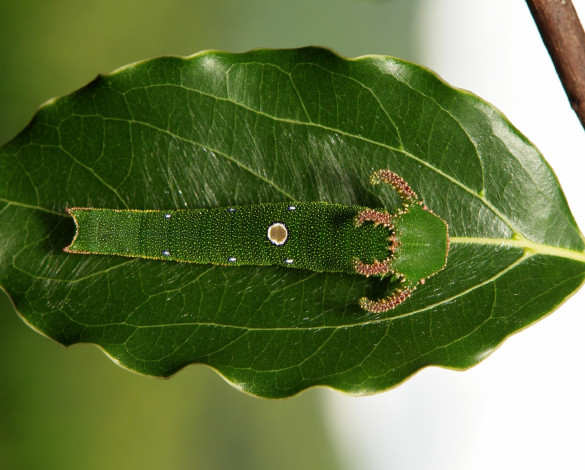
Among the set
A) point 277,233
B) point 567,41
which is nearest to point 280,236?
point 277,233

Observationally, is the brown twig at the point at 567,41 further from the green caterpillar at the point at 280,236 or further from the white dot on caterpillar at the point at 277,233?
the white dot on caterpillar at the point at 277,233

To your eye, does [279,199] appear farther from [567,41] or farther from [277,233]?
[567,41]

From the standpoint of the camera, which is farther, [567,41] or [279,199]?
[279,199]

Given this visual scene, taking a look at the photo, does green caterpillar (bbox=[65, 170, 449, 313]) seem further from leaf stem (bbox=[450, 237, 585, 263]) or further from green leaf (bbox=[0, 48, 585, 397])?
leaf stem (bbox=[450, 237, 585, 263])

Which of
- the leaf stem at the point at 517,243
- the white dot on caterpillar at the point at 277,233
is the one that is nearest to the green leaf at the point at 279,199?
the leaf stem at the point at 517,243

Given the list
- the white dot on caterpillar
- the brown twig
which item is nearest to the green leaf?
the white dot on caterpillar

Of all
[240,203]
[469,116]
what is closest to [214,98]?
[240,203]

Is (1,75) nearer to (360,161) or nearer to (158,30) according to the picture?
(158,30)
